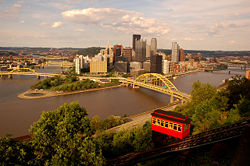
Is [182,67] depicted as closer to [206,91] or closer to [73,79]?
[73,79]

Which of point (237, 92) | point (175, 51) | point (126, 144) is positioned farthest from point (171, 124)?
point (175, 51)

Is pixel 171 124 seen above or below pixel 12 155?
below

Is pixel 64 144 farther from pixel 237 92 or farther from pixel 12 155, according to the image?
pixel 237 92

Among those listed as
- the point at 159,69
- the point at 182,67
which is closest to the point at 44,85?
the point at 159,69

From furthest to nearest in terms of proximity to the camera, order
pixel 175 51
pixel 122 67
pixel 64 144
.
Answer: pixel 175 51, pixel 122 67, pixel 64 144

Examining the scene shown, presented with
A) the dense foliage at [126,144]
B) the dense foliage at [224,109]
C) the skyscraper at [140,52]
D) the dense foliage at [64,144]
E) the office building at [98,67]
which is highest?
the skyscraper at [140,52]

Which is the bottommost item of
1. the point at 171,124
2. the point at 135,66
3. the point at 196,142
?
the point at 171,124

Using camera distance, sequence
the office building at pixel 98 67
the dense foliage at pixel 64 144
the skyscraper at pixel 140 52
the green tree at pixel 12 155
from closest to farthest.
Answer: the green tree at pixel 12 155, the dense foliage at pixel 64 144, the office building at pixel 98 67, the skyscraper at pixel 140 52

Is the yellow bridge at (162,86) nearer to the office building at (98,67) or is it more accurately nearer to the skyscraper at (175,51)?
the office building at (98,67)

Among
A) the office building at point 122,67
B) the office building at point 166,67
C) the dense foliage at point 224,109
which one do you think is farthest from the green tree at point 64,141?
the office building at point 166,67
